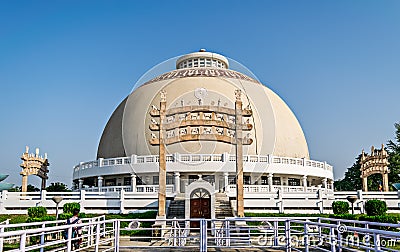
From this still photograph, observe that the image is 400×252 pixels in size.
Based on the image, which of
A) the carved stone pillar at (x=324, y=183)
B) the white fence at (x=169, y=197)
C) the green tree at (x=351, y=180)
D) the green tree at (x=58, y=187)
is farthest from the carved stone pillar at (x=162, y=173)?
the green tree at (x=351, y=180)

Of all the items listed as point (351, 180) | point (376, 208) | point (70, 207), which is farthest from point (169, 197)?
point (351, 180)

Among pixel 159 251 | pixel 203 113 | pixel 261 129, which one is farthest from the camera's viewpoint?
pixel 261 129

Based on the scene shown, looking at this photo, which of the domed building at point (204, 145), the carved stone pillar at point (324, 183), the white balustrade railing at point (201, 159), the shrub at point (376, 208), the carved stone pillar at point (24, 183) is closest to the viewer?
the shrub at point (376, 208)

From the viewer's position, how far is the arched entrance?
720 inches

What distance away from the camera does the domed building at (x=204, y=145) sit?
18844 mm

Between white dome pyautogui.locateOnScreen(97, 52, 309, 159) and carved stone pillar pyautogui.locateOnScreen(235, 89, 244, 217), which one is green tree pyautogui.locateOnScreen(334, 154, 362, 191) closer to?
white dome pyautogui.locateOnScreen(97, 52, 309, 159)

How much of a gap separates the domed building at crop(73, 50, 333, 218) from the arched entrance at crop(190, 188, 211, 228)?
4cm

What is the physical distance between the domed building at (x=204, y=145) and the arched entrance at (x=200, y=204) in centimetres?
4

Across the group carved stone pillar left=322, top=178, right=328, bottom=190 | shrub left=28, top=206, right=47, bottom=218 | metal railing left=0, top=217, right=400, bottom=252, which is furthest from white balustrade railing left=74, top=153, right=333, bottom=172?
shrub left=28, top=206, right=47, bottom=218

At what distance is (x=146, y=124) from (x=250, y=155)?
7809 millimetres

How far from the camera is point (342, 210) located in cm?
1802

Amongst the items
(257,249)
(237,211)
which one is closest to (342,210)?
(237,211)

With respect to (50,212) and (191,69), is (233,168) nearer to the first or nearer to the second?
(50,212)

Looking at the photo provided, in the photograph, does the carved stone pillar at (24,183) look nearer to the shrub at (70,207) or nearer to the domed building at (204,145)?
the domed building at (204,145)
